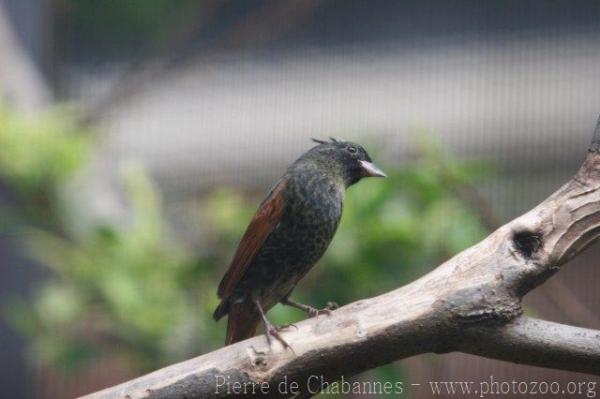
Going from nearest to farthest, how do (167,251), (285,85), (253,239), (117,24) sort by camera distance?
(253,239), (167,251), (285,85), (117,24)

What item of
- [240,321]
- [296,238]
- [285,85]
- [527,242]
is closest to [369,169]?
[296,238]

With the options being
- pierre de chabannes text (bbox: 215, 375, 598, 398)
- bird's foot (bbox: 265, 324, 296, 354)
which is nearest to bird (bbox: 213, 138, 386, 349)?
pierre de chabannes text (bbox: 215, 375, 598, 398)

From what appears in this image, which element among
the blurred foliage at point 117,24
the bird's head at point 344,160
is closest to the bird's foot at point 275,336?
the bird's head at point 344,160

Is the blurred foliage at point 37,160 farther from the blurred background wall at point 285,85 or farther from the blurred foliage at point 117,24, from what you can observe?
the blurred foliage at point 117,24

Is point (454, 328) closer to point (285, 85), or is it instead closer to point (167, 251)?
point (167, 251)

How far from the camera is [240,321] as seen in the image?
3.69m

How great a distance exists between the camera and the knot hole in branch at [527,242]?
281cm

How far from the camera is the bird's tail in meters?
3.66

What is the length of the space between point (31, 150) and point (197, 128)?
105 inches

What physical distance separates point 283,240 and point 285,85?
165 inches

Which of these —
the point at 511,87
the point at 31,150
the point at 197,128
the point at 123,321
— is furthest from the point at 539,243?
the point at 197,128

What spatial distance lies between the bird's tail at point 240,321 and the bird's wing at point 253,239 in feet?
0.38

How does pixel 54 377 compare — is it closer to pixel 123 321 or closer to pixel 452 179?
pixel 123 321

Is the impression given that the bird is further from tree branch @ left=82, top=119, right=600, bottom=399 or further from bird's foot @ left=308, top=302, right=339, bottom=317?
tree branch @ left=82, top=119, right=600, bottom=399
